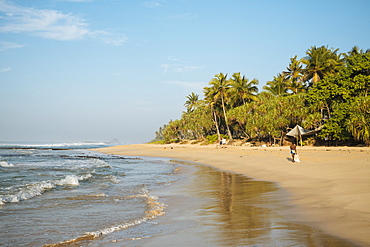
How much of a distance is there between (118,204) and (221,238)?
4722mm

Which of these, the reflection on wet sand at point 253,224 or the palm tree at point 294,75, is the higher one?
the palm tree at point 294,75

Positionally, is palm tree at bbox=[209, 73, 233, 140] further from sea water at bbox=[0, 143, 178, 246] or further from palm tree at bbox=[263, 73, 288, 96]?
sea water at bbox=[0, 143, 178, 246]

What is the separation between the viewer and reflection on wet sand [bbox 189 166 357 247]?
4477mm

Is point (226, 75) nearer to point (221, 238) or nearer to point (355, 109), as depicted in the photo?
point (355, 109)

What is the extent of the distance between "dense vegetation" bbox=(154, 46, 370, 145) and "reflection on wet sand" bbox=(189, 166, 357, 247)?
79.7 ft

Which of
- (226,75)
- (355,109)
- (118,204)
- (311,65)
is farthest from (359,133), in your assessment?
(226,75)

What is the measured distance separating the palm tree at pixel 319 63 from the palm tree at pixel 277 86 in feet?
30.4

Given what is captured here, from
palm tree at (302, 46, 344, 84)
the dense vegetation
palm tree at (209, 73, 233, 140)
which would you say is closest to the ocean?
the dense vegetation

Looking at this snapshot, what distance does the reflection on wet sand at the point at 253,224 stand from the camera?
448 cm

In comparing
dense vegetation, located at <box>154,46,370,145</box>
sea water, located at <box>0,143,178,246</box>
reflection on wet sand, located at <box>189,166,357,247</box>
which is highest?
dense vegetation, located at <box>154,46,370,145</box>

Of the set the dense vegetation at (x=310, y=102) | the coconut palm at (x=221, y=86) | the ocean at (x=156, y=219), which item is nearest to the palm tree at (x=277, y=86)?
the dense vegetation at (x=310, y=102)

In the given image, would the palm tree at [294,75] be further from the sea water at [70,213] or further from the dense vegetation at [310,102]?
the sea water at [70,213]

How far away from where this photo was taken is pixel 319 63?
44188 mm

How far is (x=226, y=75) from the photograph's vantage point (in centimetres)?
5641
